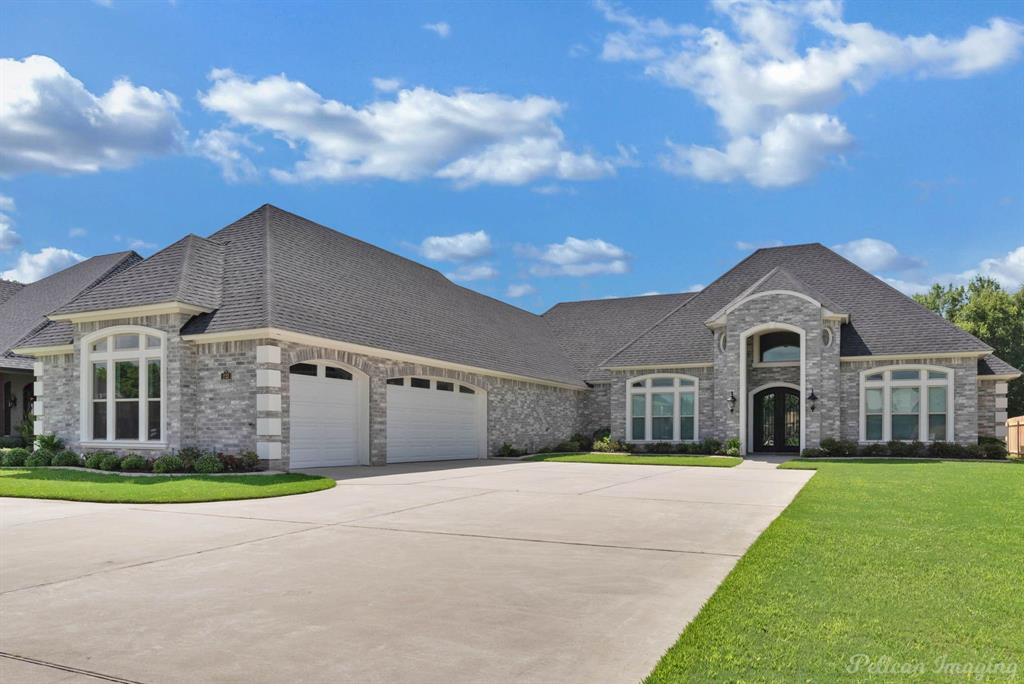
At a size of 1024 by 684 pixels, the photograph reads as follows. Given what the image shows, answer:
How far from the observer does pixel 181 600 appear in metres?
6.11

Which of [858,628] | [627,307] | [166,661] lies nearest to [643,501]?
[858,628]

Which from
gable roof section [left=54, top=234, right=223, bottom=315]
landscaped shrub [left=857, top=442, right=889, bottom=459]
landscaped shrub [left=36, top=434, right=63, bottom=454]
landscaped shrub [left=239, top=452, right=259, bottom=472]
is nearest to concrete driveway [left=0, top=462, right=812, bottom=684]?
landscaped shrub [left=239, top=452, right=259, bottom=472]

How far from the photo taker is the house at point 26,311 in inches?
1073

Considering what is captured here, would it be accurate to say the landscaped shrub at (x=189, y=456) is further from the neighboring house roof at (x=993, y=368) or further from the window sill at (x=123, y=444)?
the neighboring house roof at (x=993, y=368)

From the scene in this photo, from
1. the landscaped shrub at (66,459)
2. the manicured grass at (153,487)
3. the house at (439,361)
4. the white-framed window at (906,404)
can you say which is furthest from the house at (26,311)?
the white-framed window at (906,404)

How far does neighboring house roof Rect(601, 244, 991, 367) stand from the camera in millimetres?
27016

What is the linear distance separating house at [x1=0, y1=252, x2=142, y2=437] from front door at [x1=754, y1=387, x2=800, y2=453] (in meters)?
25.0

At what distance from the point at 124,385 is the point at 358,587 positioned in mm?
15066

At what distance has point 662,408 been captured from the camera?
3047cm

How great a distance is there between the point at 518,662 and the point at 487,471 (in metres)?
15.5

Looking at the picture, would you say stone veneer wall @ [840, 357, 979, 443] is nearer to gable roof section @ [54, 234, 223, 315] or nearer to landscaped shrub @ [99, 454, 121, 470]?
gable roof section @ [54, 234, 223, 315]

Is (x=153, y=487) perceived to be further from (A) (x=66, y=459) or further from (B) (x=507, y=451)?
(B) (x=507, y=451)

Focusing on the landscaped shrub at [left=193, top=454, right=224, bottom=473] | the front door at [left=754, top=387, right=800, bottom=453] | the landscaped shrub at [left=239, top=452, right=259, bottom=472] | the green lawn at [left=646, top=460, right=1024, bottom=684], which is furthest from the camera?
the front door at [left=754, top=387, right=800, bottom=453]

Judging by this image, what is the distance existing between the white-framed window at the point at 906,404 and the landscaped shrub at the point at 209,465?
836 inches
